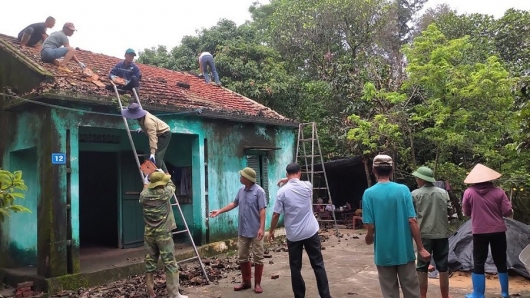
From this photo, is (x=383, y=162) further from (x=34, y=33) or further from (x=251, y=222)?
(x=34, y=33)

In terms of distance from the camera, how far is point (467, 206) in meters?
5.61

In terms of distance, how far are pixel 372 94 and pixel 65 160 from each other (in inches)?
282

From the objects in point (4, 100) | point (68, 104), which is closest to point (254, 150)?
point (68, 104)

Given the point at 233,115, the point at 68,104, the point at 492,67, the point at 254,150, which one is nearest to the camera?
the point at 68,104

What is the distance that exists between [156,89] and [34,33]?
2833 millimetres

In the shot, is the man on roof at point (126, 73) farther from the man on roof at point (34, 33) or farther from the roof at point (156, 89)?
the man on roof at point (34, 33)

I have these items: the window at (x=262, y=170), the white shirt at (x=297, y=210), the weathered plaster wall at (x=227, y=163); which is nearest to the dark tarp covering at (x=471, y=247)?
the white shirt at (x=297, y=210)

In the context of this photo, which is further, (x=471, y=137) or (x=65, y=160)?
(x=471, y=137)

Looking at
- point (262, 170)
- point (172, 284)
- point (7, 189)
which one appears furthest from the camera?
point (262, 170)

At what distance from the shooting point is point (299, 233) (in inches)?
201

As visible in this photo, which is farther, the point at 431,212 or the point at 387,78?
the point at 387,78

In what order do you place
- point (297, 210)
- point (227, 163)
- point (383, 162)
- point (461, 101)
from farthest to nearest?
1. point (227, 163)
2. point (461, 101)
3. point (297, 210)
4. point (383, 162)

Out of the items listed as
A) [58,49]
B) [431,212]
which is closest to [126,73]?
[58,49]

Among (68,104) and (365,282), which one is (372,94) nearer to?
(365,282)
